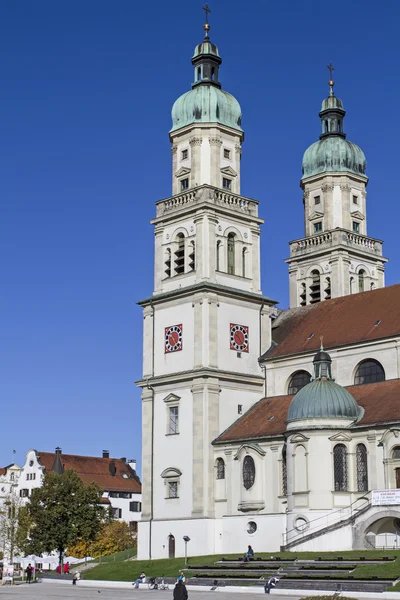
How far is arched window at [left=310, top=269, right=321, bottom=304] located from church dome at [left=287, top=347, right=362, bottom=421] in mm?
26790

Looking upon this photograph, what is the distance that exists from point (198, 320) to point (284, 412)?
27.9 feet

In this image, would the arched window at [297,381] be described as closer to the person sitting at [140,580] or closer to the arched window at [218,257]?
the arched window at [218,257]

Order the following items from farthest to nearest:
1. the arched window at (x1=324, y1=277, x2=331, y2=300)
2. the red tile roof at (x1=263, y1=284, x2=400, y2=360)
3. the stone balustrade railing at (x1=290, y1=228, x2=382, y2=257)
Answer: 1. the arched window at (x1=324, y1=277, x2=331, y2=300)
2. the stone balustrade railing at (x1=290, y1=228, x2=382, y2=257)
3. the red tile roof at (x1=263, y1=284, x2=400, y2=360)

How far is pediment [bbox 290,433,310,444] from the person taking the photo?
58.6 m

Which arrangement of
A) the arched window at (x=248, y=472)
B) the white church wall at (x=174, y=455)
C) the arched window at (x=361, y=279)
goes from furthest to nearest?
the arched window at (x=361, y=279)
the white church wall at (x=174, y=455)
the arched window at (x=248, y=472)

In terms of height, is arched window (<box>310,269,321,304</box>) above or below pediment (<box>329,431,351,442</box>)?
above

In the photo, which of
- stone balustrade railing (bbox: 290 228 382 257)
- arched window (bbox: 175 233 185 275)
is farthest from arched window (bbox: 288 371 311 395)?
stone balustrade railing (bbox: 290 228 382 257)

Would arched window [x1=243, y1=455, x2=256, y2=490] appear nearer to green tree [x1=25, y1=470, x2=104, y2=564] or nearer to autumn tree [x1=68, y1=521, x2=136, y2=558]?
green tree [x1=25, y1=470, x2=104, y2=564]

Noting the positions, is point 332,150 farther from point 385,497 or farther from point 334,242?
point 385,497

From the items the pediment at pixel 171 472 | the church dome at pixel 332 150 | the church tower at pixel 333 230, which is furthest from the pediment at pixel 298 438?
the church dome at pixel 332 150

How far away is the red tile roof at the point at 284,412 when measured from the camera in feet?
190

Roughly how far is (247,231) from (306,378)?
Result: 11.8m

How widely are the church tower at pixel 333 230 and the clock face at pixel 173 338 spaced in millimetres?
20196

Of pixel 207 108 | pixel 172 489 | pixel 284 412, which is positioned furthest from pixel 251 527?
pixel 207 108
